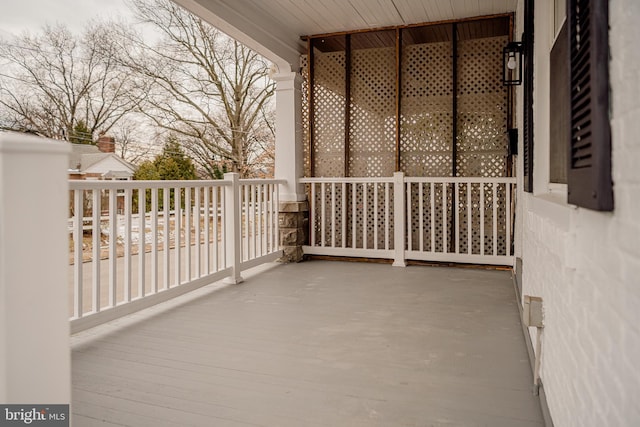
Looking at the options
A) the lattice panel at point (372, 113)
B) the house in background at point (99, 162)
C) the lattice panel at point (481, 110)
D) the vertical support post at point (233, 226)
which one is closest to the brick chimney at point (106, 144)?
the house in background at point (99, 162)

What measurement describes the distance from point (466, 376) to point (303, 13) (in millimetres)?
3950

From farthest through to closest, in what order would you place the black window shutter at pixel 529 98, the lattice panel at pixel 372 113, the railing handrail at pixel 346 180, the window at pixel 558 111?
1. the lattice panel at pixel 372 113
2. the railing handrail at pixel 346 180
3. the black window shutter at pixel 529 98
4. the window at pixel 558 111

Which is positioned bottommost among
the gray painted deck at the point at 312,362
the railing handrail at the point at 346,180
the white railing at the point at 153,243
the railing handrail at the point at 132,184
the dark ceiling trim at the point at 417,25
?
the gray painted deck at the point at 312,362

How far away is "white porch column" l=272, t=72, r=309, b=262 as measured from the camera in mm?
5535

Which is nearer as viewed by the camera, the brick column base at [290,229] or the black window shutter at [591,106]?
the black window shutter at [591,106]

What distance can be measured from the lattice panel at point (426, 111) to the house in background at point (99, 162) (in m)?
6.26

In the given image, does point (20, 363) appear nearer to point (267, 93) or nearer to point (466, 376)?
point (466, 376)

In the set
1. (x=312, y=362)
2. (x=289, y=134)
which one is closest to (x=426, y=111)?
(x=289, y=134)

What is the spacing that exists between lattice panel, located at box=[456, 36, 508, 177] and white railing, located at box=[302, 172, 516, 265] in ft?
0.72

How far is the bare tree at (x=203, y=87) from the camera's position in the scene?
9.96 m

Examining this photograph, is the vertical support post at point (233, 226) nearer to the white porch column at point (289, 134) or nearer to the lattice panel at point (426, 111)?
the white porch column at point (289, 134)

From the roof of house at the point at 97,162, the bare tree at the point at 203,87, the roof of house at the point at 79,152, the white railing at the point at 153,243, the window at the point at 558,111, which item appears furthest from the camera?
the bare tree at the point at 203,87

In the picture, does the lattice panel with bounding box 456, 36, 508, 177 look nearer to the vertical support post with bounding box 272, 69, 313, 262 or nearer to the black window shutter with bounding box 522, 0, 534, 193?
the vertical support post with bounding box 272, 69, 313, 262

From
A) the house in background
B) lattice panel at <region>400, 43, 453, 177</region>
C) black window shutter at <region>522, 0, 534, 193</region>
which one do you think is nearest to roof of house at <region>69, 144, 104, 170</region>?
the house in background
